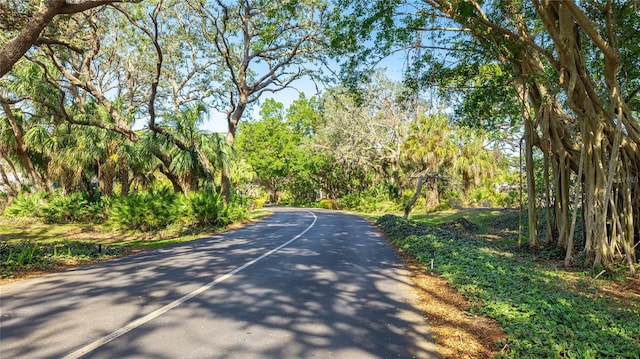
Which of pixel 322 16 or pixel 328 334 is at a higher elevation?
pixel 322 16

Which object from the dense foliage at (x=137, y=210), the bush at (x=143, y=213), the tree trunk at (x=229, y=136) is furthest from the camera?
the tree trunk at (x=229, y=136)

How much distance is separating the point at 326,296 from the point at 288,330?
166 cm

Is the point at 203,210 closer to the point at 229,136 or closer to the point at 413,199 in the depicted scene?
the point at 229,136

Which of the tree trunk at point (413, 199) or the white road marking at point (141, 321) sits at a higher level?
the tree trunk at point (413, 199)

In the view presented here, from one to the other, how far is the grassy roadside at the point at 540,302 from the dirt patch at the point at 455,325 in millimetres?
37

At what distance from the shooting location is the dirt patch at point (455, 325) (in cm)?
436

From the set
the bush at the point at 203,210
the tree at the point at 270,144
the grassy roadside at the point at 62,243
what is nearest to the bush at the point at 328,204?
the tree at the point at 270,144

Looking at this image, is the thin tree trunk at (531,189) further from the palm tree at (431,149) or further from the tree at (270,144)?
the tree at (270,144)

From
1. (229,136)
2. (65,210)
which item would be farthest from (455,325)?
(65,210)

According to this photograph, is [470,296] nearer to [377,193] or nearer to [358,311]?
[358,311]

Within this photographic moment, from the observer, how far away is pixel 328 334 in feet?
15.1

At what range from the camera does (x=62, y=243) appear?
42.0 feet

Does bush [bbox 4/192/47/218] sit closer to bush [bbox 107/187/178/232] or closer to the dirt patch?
bush [bbox 107/187/178/232]

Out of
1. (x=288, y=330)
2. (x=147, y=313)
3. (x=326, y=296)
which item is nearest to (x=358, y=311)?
(x=326, y=296)
